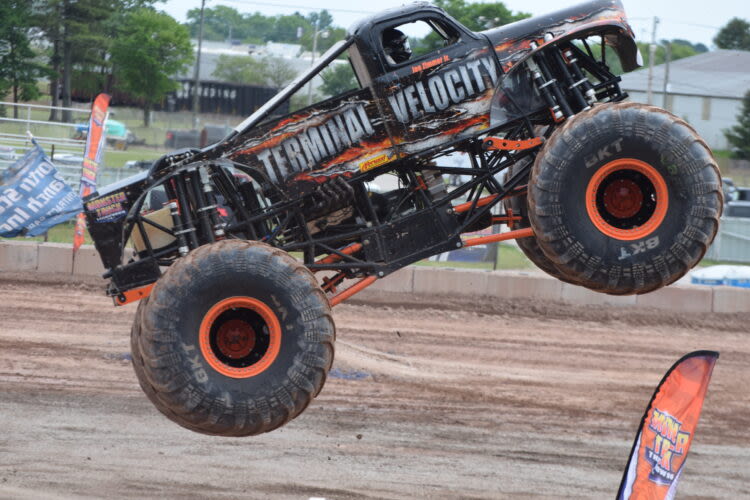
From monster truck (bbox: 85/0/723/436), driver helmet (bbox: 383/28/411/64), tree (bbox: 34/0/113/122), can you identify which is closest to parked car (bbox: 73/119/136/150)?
tree (bbox: 34/0/113/122)

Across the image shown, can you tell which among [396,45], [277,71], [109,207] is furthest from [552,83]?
[277,71]

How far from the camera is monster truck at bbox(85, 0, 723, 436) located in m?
Answer: 6.46

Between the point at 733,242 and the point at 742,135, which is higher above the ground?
the point at 742,135

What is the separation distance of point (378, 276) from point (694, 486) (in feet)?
15.2

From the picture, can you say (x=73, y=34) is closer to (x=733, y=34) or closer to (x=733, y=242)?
(x=733, y=242)

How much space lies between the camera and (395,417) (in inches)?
430

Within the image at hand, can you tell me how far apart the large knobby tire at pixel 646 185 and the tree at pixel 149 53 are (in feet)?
85.9

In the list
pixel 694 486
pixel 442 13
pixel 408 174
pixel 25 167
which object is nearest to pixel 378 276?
pixel 408 174

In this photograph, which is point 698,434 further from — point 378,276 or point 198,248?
point 198,248

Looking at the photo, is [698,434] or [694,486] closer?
[694,486]

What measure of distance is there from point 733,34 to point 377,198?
73914 millimetres

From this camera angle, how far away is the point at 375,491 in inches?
362

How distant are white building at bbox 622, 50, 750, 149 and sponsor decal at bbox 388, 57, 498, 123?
4482cm

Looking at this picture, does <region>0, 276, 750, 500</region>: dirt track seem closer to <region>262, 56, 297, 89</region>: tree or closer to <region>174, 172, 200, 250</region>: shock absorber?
<region>174, 172, 200, 250</region>: shock absorber
